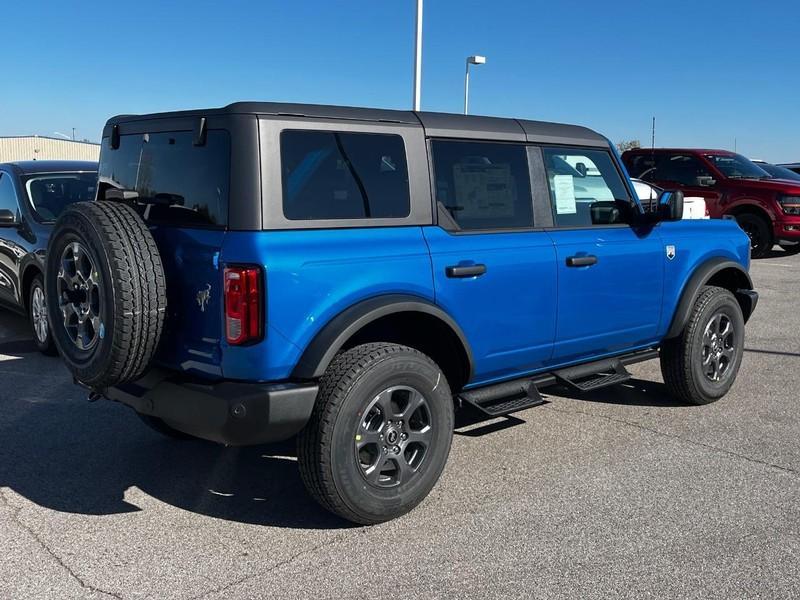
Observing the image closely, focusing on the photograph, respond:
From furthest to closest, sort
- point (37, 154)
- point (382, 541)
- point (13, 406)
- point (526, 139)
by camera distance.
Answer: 1. point (37, 154)
2. point (13, 406)
3. point (526, 139)
4. point (382, 541)

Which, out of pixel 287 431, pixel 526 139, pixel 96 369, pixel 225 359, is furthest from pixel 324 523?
pixel 526 139

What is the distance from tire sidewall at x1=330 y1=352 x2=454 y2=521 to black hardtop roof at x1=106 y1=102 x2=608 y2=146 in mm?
1138

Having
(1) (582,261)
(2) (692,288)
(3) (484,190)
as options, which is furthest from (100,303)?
(2) (692,288)

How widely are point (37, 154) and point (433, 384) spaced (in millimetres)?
42664

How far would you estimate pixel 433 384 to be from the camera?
3654mm

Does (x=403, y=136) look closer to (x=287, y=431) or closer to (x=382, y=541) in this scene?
(x=287, y=431)

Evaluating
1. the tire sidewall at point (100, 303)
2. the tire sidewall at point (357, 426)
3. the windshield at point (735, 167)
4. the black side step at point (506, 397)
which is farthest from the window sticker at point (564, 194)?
the windshield at point (735, 167)

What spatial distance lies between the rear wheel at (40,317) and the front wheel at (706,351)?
4796mm

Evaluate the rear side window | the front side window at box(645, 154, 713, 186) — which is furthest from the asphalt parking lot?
the front side window at box(645, 154, 713, 186)

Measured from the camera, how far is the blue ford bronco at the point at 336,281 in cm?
320

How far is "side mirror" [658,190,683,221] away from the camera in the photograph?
4695 millimetres

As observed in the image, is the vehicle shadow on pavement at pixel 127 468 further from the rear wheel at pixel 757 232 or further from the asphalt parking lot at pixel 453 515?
the rear wheel at pixel 757 232

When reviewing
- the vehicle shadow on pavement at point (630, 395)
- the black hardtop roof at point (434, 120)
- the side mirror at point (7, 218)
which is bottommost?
the vehicle shadow on pavement at point (630, 395)

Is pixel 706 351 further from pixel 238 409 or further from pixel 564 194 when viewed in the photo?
pixel 238 409
